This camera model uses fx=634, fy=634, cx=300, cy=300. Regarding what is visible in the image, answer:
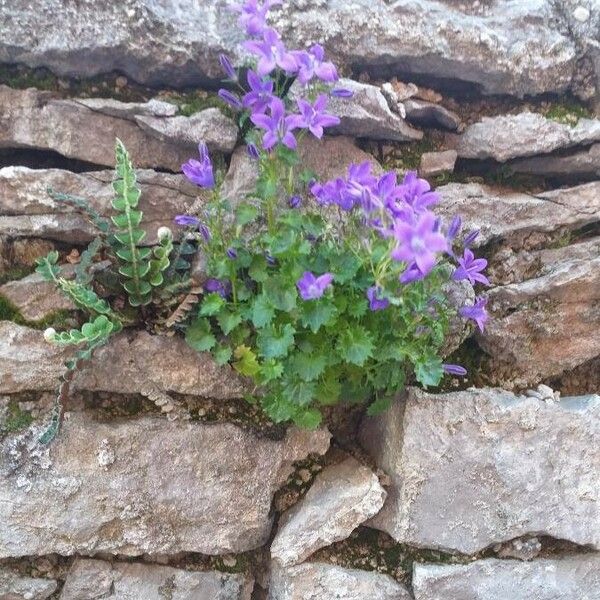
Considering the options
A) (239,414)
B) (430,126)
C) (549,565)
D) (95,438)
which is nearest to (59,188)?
(95,438)

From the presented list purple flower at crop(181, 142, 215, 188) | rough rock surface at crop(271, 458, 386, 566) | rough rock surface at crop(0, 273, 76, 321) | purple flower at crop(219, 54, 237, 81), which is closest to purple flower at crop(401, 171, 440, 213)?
purple flower at crop(181, 142, 215, 188)

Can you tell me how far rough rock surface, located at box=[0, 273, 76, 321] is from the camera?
2402mm

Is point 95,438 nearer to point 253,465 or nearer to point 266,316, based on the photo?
point 253,465

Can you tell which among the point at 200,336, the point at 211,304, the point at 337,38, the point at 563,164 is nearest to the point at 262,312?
the point at 211,304

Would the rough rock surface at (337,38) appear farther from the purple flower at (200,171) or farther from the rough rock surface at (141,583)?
the rough rock surface at (141,583)

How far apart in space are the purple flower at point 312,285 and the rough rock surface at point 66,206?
79 cm

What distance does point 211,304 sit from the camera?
7.51ft

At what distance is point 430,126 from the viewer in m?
2.87

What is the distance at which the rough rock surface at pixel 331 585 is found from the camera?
255cm

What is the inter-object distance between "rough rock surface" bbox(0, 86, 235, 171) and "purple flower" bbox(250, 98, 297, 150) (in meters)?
0.49

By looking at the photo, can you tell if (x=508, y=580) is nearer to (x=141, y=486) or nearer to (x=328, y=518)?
(x=328, y=518)

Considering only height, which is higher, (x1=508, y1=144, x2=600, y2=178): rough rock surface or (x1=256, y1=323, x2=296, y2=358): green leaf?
(x1=508, y1=144, x2=600, y2=178): rough rock surface

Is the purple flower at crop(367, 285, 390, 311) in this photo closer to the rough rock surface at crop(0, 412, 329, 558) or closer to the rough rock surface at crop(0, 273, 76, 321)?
the rough rock surface at crop(0, 412, 329, 558)

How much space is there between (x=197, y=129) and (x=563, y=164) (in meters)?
1.66
